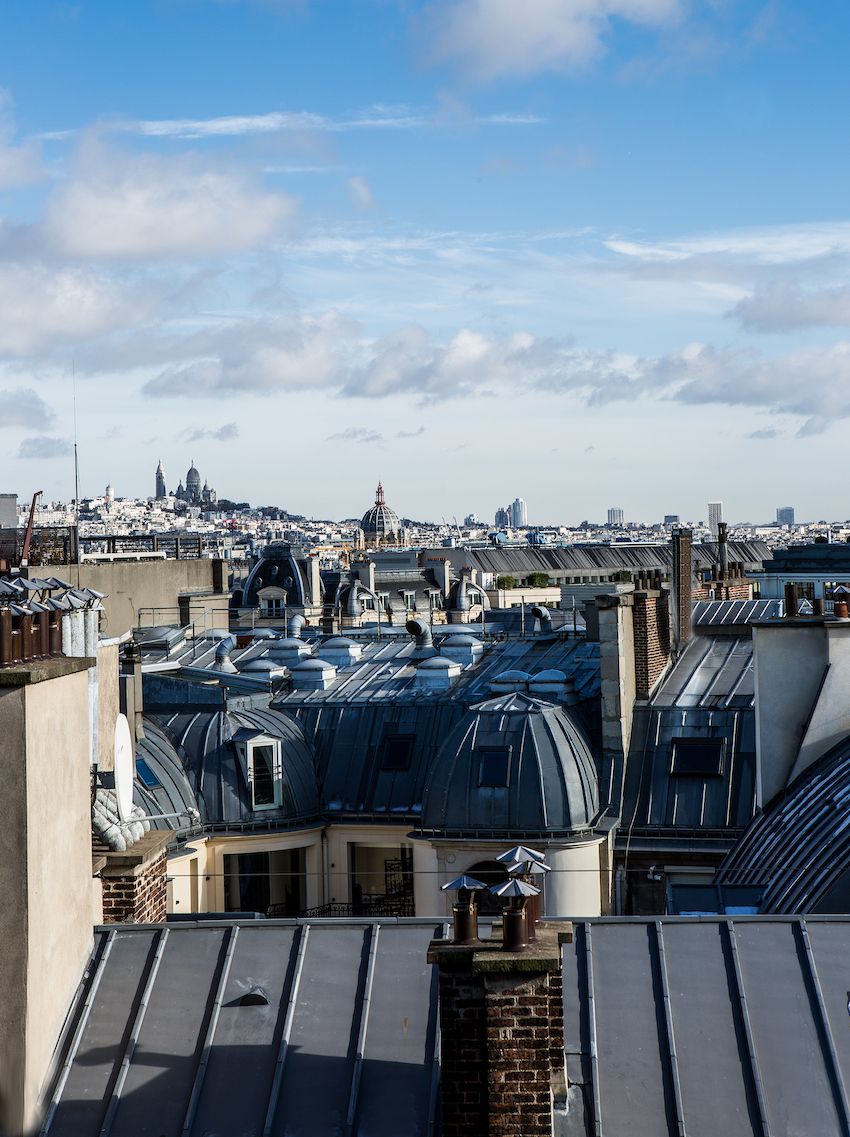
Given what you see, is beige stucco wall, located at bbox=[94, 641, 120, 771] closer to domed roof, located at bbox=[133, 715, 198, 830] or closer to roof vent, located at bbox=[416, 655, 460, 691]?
domed roof, located at bbox=[133, 715, 198, 830]

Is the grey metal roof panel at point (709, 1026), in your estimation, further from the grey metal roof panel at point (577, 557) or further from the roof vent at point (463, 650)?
the grey metal roof panel at point (577, 557)

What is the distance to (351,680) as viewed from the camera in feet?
114

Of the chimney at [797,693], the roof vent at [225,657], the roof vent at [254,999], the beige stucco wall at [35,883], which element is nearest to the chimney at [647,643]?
the chimney at [797,693]

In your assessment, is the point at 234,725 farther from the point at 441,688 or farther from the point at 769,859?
the point at 769,859

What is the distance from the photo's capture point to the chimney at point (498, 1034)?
991 centimetres

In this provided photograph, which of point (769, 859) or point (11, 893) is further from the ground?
point (11, 893)

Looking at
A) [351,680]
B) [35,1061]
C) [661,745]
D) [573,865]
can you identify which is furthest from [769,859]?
[351,680]

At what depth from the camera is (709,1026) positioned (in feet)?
37.4

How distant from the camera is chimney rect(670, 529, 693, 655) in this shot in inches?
1249

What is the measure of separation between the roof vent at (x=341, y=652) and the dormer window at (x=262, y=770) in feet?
→ 29.9

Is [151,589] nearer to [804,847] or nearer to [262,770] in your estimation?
[262,770]

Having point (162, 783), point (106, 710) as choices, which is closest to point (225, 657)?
point (162, 783)

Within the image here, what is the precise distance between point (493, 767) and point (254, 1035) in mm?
14720

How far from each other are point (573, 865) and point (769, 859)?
5098 mm
